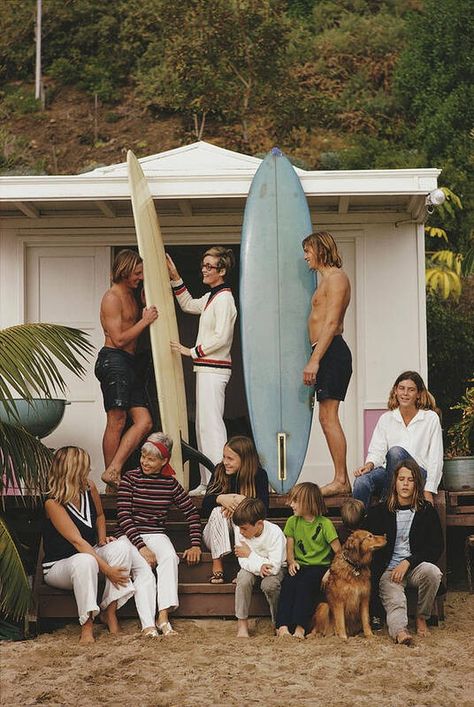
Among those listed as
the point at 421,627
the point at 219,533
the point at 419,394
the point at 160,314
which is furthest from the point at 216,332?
the point at 421,627

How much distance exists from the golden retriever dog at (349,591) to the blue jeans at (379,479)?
1.80 ft

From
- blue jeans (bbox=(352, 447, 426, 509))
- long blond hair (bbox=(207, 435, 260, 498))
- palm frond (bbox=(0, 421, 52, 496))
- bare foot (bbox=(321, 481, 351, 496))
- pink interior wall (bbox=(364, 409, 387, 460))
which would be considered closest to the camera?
palm frond (bbox=(0, 421, 52, 496))

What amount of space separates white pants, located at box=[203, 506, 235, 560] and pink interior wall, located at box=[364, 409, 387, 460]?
1970mm

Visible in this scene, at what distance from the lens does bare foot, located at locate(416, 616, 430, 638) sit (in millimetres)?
5604

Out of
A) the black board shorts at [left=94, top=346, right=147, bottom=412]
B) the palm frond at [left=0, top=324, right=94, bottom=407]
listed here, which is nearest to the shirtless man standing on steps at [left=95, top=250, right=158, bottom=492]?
the black board shorts at [left=94, top=346, right=147, bottom=412]

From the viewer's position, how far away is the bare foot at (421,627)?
5604mm

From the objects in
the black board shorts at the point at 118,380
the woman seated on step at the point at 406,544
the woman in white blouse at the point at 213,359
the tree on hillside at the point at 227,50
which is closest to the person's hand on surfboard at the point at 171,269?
the woman in white blouse at the point at 213,359

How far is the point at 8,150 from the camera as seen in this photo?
20906mm

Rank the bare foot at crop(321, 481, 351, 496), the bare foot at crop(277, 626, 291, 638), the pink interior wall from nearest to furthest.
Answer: the bare foot at crop(277, 626, 291, 638) < the bare foot at crop(321, 481, 351, 496) < the pink interior wall

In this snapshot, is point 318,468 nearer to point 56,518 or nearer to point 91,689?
point 56,518

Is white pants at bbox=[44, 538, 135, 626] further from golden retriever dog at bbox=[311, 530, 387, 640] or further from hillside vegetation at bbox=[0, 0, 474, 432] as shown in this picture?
hillside vegetation at bbox=[0, 0, 474, 432]

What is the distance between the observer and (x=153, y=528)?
586 cm

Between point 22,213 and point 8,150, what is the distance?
13678 mm

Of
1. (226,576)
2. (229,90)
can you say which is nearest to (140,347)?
(226,576)
